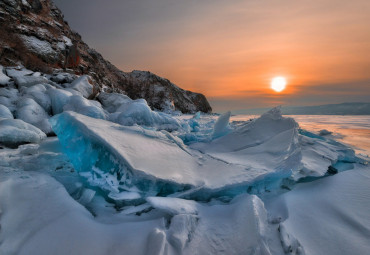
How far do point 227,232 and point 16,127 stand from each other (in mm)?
3583

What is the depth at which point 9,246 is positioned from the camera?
97cm

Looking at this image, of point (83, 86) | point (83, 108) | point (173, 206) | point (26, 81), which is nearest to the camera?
point (173, 206)

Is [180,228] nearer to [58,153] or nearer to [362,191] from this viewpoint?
[362,191]

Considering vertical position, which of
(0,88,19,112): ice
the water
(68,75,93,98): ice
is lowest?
the water

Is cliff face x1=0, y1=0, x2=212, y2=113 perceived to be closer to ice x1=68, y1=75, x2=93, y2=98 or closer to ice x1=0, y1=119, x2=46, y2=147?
ice x1=68, y1=75, x2=93, y2=98

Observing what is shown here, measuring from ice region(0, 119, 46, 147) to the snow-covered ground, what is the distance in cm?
38

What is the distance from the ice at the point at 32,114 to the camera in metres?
4.24

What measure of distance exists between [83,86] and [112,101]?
1.23 meters

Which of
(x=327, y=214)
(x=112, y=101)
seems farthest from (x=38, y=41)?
(x=327, y=214)

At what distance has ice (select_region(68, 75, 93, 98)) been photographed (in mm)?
7309

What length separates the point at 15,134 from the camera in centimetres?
290

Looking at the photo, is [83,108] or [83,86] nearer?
[83,108]

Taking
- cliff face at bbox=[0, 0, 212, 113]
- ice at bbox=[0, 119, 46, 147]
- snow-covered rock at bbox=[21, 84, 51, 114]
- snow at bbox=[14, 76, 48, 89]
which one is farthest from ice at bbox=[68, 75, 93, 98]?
ice at bbox=[0, 119, 46, 147]

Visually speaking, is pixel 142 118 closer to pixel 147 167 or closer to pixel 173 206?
pixel 147 167
